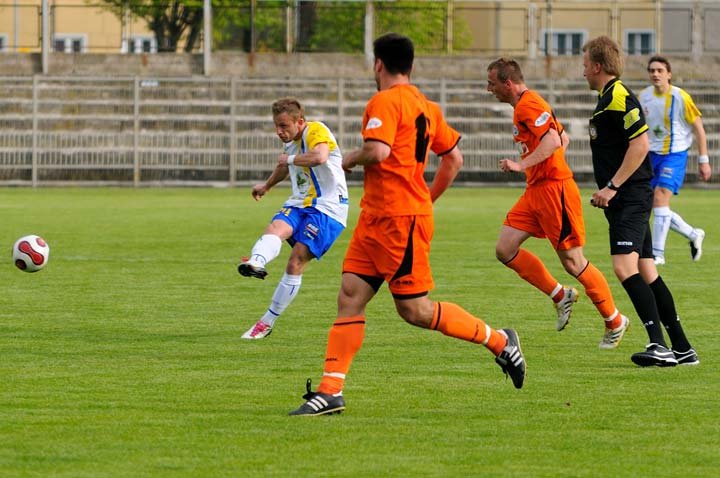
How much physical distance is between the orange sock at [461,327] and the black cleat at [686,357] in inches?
69.0

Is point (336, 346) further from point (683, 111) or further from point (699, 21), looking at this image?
Answer: point (699, 21)

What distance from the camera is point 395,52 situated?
7328mm

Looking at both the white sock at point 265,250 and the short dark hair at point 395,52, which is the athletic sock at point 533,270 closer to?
the white sock at point 265,250

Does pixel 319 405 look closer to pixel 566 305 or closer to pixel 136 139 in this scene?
pixel 566 305

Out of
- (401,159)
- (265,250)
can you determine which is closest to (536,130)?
(265,250)

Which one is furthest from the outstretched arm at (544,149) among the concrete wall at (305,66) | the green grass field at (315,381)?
the concrete wall at (305,66)

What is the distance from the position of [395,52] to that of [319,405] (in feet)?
5.69

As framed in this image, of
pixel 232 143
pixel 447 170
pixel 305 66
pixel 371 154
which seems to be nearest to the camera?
pixel 371 154

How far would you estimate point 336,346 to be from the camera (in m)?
7.42

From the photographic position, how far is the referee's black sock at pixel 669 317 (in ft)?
30.3

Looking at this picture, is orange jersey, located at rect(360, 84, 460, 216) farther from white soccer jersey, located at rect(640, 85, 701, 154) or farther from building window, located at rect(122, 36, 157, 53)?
building window, located at rect(122, 36, 157, 53)

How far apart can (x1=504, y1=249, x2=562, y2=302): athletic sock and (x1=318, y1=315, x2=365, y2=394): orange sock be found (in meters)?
3.29

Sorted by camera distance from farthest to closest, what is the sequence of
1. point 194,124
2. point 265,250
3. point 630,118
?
point 194,124 → point 265,250 → point 630,118

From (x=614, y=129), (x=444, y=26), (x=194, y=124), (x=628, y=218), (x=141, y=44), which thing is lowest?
(x=628, y=218)
